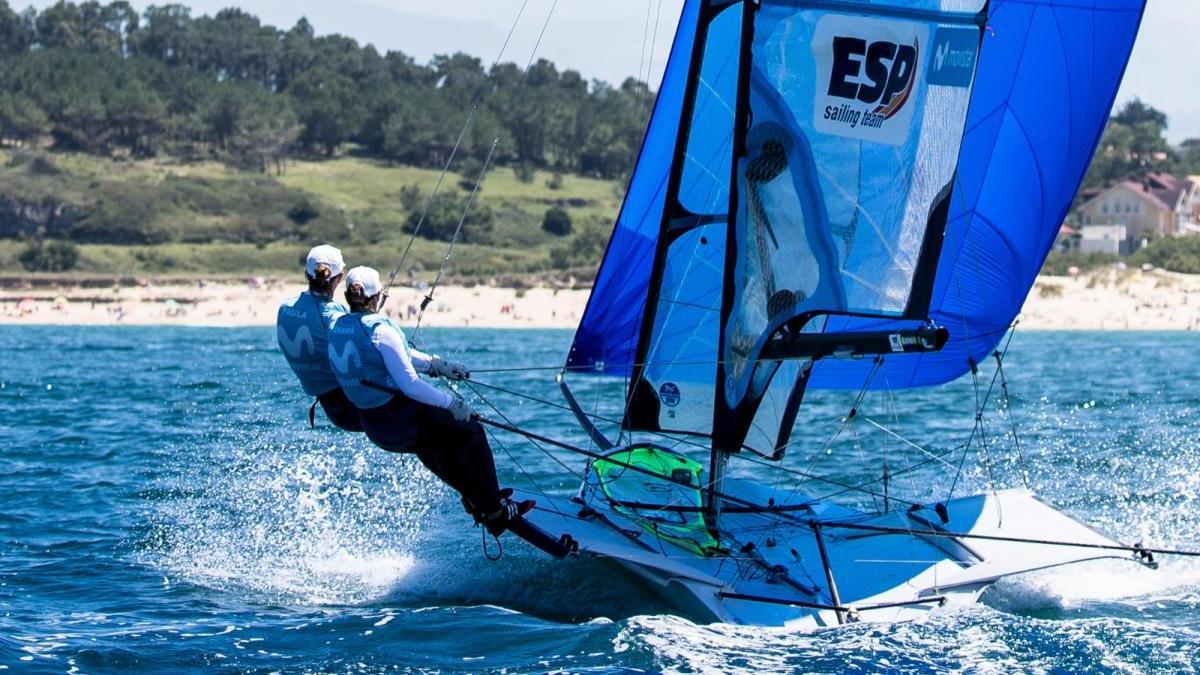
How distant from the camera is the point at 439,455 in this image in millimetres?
9328

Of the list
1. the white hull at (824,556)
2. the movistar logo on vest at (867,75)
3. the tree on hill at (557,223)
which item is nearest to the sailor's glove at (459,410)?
the white hull at (824,556)

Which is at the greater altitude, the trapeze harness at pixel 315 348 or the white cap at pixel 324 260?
the white cap at pixel 324 260

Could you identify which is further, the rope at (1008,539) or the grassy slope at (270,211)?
the grassy slope at (270,211)

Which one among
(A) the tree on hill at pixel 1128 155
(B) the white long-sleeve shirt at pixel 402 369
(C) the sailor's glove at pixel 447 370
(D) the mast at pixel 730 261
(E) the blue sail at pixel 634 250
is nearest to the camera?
(B) the white long-sleeve shirt at pixel 402 369

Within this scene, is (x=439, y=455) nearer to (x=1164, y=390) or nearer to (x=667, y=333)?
(x=667, y=333)

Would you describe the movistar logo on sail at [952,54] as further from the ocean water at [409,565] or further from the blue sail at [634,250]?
the ocean water at [409,565]

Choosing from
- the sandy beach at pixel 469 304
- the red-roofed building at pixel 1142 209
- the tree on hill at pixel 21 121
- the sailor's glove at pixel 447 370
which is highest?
the red-roofed building at pixel 1142 209

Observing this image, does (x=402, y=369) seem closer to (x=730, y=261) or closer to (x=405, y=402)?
(x=405, y=402)

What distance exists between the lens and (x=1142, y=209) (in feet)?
251

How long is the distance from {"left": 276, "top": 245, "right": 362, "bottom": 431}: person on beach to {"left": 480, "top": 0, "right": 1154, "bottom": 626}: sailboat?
4.64 feet

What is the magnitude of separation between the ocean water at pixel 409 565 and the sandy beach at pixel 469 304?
2556 cm

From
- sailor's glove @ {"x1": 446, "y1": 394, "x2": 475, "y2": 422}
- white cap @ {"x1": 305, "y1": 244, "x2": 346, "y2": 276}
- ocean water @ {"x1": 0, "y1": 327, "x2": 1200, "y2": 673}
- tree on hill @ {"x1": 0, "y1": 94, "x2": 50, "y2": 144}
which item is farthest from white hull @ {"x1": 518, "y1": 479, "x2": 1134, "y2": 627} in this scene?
tree on hill @ {"x1": 0, "y1": 94, "x2": 50, "y2": 144}

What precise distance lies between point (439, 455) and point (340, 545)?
243 centimetres

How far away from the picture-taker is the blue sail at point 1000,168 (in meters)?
11.4
